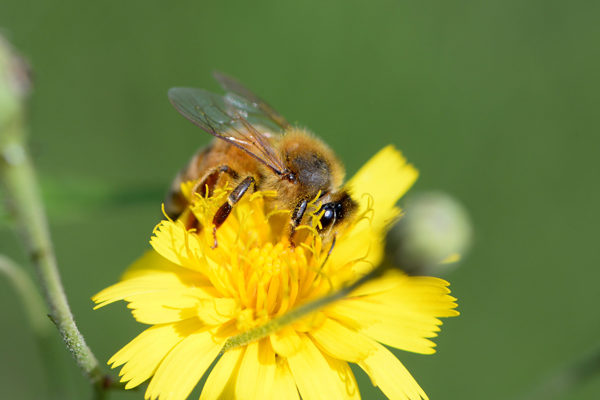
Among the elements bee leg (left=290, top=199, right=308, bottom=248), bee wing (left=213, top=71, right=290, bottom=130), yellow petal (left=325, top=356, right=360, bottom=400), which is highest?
bee wing (left=213, top=71, right=290, bottom=130)

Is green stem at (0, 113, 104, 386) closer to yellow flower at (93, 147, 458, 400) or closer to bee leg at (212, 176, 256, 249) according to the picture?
yellow flower at (93, 147, 458, 400)

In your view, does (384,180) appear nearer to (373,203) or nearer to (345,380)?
(373,203)

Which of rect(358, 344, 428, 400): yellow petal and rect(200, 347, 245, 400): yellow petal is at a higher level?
rect(200, 347, 245, 400): yellow petal

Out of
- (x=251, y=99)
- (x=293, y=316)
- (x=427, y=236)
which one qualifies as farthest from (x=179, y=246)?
(x=427, y=236)

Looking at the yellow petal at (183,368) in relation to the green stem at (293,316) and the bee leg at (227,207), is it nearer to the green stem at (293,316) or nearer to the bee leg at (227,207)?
the green stem at (293,316)

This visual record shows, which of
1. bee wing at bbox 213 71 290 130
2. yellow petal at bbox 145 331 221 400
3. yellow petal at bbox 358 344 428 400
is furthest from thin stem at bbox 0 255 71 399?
bee wing at bbox 213 71 290 130

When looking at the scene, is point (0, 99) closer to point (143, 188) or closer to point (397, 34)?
point (143, 188)

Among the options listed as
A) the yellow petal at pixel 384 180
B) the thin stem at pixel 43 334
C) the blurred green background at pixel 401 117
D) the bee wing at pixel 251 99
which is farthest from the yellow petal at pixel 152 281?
the blurred green background at pixel 401 117
